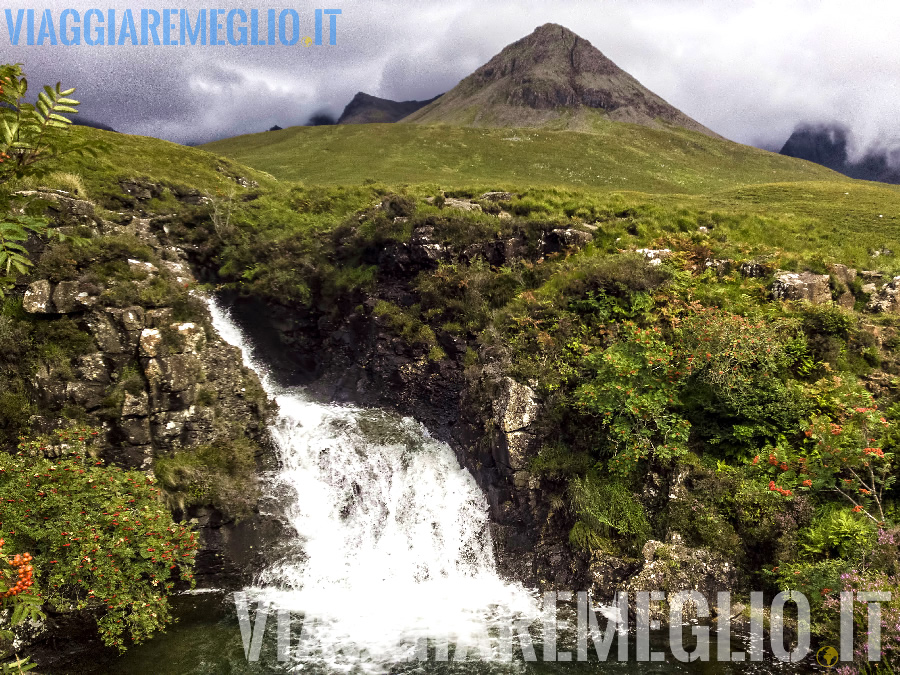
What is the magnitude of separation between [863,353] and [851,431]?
5324 millimetres

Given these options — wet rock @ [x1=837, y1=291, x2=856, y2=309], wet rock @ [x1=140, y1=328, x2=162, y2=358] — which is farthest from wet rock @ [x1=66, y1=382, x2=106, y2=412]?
wet rock @ [x1=837, y1=291, x2=856, y2=309]

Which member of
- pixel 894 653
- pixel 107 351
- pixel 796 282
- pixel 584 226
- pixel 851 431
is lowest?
pixel 894 653

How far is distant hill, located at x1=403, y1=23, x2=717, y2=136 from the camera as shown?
451ft

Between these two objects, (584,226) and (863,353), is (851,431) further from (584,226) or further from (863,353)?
(584,226)

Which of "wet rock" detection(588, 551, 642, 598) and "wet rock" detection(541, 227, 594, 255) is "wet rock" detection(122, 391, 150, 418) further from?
"wet rock" detection(541, 227, 594, 255)

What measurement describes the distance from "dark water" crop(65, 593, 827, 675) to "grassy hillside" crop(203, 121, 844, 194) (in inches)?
2011

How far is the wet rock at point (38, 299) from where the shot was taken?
56.8ft

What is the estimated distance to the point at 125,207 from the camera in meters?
33.4

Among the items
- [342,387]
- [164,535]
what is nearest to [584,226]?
[342,387]

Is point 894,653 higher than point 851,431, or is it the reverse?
point 851,431

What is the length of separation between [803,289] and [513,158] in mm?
62233

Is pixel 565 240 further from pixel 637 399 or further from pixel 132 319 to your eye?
pixel 132 319

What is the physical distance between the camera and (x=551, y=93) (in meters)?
149

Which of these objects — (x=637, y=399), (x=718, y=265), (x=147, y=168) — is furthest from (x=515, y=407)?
(x=147, y=168)
